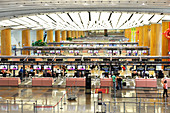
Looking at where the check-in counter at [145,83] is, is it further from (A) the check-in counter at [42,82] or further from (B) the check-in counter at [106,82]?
(A) the check-in counter at [42,82]

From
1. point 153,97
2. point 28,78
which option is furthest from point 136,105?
point 28,78

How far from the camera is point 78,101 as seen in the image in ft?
60.6

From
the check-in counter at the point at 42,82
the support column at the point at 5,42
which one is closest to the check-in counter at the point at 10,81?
the check-in counter at the point at 42,82

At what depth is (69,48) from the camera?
45.4 m

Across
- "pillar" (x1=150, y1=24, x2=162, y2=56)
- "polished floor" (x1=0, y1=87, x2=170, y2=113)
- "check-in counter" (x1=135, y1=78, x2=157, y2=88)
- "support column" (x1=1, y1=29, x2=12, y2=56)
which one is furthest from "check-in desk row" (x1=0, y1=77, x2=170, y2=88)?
"support column" (x1=1, y1=29, x2=12, y2=56)

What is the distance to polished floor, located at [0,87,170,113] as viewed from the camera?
1518 cm

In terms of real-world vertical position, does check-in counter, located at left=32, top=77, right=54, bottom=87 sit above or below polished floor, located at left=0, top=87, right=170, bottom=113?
above

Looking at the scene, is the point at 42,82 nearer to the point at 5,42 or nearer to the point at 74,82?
the point at 74,82

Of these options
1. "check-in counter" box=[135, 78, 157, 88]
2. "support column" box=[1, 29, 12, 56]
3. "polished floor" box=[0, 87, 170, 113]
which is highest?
"support column" box=[1, 29, 12, 56]

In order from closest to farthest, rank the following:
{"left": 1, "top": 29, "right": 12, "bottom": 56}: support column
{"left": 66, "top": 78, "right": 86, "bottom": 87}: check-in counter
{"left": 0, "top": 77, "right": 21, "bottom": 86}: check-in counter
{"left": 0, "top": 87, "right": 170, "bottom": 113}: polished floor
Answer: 1. {"left": 0, "top": 87, "right": 170, "bottom": 113}: polished floor
2. {"left": 66, "top": 78, "right": 86, "bottom": 87}: check-in counter
3. {"left": 0, "top": 77, "right": 21, "bottom": 86}: check-in counter
4. {"left": 1, "top": 29, "right": 12, "bottom": 56}: support column

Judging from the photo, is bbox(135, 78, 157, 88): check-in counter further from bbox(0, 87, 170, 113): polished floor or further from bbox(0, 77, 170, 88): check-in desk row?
bbox(0, 87, 170, 113): polished floor

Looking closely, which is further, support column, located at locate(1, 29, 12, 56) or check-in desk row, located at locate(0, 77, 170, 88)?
support column, located at locate(1, 29, 12, 56)

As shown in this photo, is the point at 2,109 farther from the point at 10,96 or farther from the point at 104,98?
the point at 104,98

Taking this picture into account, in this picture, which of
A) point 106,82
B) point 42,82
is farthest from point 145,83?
point 42,82
